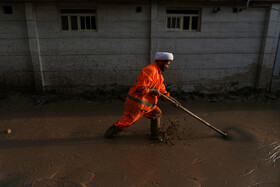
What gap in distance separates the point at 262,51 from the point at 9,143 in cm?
700

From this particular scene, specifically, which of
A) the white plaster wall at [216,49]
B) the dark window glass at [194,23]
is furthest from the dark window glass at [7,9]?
the dark window glass at [194,23]

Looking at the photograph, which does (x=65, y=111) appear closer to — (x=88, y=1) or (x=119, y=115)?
(x=119, y=115)

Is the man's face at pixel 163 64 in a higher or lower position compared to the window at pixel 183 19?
lower

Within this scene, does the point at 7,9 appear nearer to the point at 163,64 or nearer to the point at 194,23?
the point at 163,64

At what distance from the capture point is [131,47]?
5672 mm

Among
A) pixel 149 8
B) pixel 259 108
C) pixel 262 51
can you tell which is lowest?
pixel 259 108

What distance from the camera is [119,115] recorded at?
476cm

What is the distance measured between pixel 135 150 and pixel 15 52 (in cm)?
460

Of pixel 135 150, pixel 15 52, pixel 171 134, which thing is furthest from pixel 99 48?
pixel 135 150

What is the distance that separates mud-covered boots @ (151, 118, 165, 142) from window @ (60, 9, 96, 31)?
3.51m

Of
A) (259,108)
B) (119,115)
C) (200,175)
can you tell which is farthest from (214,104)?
(200,175)

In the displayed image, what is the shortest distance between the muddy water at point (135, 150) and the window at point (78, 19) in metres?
2.35

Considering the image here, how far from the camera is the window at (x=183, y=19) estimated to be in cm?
563

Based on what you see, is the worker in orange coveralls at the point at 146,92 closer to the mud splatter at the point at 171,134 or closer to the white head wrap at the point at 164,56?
the white head wrap at the point at 164,56
